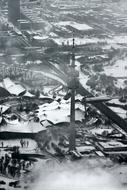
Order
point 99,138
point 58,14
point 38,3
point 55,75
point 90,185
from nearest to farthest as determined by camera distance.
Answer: point 90,185
point 99,138
point 55,75
point 58,14
point 38,3

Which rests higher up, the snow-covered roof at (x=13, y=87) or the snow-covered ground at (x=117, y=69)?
the snow-covered roof at (x=13, y=87)

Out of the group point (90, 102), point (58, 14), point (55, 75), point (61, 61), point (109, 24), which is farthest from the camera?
point (58, 14)

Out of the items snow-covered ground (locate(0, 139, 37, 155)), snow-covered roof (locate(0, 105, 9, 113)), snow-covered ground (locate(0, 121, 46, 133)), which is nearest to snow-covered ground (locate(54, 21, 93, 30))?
snow-covered roof (locate(0, 105, 9, 113))

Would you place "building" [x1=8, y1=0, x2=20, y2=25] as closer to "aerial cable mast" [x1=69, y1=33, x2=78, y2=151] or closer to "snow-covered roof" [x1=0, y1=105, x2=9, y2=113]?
"snow-covered roof" [x1=0, y1=105, x2=9, y2=113]

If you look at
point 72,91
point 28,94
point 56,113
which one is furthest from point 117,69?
point 72,91

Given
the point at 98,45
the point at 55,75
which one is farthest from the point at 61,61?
the point at 98,45

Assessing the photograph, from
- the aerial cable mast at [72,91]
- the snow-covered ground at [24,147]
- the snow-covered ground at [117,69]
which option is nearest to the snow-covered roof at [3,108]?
the snow-covered ground at [24,147]

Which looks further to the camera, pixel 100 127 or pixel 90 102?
pixel 90 102

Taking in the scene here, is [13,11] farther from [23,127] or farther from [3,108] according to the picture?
[23,127]

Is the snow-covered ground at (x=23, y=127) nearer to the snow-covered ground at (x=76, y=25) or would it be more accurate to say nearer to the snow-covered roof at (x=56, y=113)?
the snow-covered roof at (x=56, y=113)

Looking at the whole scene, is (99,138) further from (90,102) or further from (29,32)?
(29,32)

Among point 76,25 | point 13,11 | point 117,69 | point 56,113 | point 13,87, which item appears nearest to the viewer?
point 56,113
